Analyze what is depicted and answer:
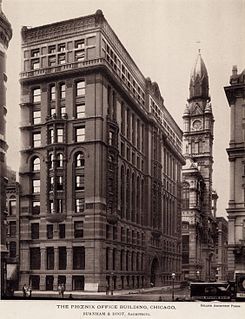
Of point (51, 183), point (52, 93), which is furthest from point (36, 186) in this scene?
point (52, 93)

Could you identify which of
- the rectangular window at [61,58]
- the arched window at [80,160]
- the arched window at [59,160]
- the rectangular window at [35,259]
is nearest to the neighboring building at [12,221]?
the rectangular window at [35,259]

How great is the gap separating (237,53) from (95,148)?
374cm

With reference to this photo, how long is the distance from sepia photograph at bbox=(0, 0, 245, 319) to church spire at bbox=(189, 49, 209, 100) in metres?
0.03

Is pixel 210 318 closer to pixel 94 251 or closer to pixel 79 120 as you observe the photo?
pixel 94 251

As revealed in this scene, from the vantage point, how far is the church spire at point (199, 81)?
11398mm

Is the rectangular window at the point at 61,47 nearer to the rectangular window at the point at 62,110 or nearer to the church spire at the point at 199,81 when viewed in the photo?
the rectangular window at the point at 62,110

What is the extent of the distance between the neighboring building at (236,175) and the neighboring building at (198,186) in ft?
1.94

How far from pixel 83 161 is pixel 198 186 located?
343cm

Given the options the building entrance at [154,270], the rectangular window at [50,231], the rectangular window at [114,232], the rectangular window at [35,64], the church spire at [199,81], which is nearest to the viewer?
the church spire at [199,81]

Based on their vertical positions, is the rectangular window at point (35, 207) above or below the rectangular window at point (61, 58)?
below

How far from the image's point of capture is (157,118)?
13.0 metres

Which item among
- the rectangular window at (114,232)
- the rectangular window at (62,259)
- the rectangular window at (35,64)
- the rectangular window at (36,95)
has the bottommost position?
the rectangular window at (62,259)

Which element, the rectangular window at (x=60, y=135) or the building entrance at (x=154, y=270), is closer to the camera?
the building entrance at (x=154, y=270)

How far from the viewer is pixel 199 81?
38.2ft
